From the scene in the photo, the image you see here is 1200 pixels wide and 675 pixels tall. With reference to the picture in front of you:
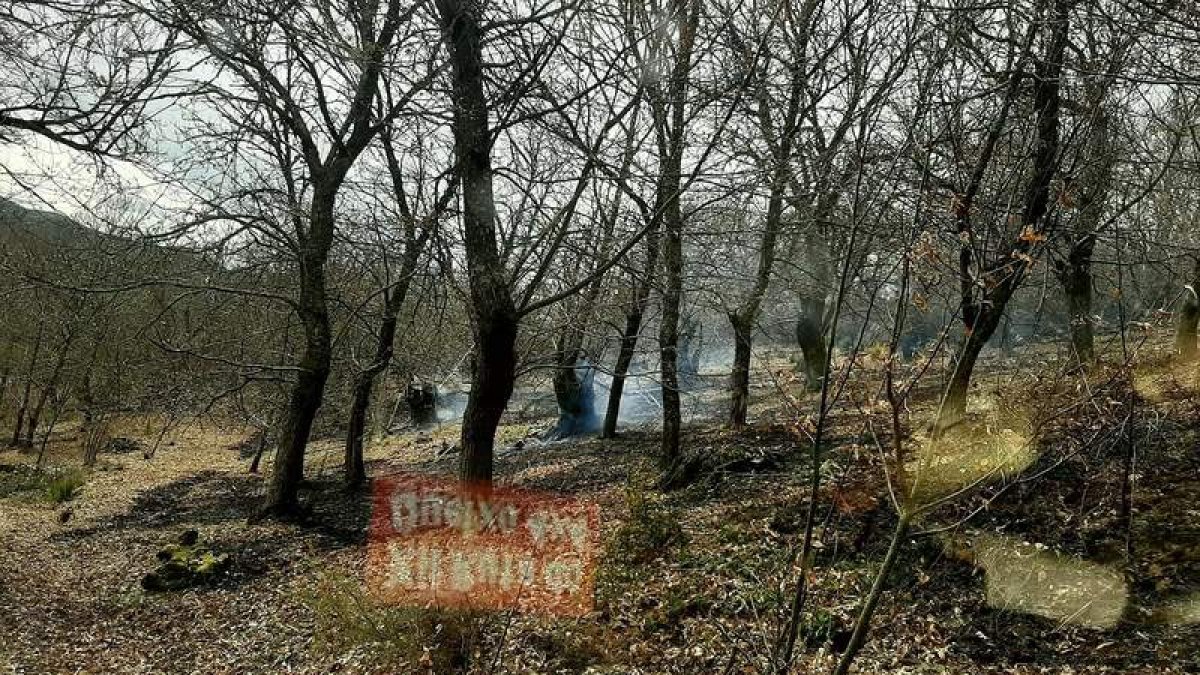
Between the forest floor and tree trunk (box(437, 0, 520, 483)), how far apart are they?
1.84 m

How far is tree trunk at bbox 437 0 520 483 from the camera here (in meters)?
6.22

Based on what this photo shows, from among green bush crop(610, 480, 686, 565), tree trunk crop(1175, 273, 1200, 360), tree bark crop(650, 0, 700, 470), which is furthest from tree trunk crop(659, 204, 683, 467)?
tree trunk crop(1175, 273, 1200, 360)

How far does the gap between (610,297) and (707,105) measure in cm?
523

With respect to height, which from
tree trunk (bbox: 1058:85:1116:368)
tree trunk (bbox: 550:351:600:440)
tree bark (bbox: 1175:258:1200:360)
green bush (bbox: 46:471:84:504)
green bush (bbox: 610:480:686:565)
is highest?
tree trunk (bbox: 1058:85:1116:368)

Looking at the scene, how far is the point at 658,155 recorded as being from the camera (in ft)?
21.6

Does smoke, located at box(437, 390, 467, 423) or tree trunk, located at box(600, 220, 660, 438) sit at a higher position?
tree trunk, located at box(600, 220, 660, 438)

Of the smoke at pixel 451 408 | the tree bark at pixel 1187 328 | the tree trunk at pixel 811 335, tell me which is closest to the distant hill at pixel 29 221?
the tree trunk at pixel 811 335

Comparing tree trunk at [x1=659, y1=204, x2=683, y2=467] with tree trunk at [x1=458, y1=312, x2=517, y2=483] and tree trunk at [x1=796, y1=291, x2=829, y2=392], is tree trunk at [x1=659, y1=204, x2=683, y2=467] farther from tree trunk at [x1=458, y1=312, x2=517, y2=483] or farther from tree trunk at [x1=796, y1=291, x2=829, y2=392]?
tree trunk at [x1=796, y1=291, x2=829, y2=392]

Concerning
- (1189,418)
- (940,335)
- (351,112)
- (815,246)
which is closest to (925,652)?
(940,335)

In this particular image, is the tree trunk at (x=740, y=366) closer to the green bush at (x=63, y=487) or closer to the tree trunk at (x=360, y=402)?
the tree trunk at (x=360, y=402)

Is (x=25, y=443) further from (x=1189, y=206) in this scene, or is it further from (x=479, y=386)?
(x=1189, y=206)

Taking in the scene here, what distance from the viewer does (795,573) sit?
575 centimetres

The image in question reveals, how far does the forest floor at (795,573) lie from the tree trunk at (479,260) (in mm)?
1844

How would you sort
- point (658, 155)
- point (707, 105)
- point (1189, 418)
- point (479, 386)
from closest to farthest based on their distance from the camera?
point (707, 105) → point (658, 155) → point (479, 386) → point (1189, 418)
